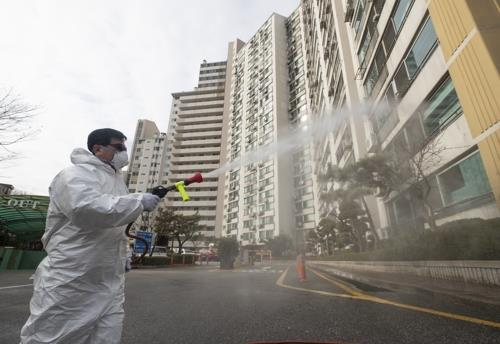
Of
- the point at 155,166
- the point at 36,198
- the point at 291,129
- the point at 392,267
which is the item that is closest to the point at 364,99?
the point at 392,267

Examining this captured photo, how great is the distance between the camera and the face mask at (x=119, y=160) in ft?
6.97

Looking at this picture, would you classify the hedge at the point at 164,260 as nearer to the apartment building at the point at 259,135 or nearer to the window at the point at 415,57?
the window at the point at 415,57

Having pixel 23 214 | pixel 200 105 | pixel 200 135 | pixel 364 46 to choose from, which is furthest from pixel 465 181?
pixel 200 105

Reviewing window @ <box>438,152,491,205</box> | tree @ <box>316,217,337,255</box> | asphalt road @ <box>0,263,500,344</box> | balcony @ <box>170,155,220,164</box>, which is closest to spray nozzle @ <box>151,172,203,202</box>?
asphalt road @ <box>0,263,500,344</box>

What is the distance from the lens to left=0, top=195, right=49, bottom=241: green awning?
1584 cm

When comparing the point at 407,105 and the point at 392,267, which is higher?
the point at 407,105

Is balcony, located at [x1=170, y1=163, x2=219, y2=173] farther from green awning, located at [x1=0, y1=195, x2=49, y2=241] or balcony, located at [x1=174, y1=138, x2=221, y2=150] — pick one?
green awning, located at [x1=0, y1=195, x2=49, y2=241]

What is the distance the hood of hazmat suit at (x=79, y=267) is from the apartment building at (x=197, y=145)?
7487cm

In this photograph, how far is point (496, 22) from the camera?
26.2 ft

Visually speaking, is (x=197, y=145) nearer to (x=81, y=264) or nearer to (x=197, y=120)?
(x=197, y=120)

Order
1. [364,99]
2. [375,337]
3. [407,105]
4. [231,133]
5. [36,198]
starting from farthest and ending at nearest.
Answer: [231,133] → [364,99] → [36,198] → [407,105] → [375,337]

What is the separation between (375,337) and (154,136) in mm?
103633

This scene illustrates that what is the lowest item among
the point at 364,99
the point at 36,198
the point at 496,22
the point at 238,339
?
the point at 238,339

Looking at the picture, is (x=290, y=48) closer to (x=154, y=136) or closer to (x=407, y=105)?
(x=154, y=136)
